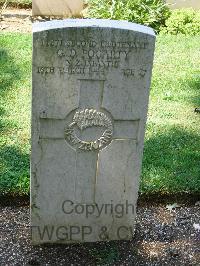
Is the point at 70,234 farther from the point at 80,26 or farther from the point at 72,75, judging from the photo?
the point at 80,26

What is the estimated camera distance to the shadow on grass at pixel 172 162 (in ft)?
15.0

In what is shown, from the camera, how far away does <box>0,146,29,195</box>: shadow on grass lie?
14.5ft

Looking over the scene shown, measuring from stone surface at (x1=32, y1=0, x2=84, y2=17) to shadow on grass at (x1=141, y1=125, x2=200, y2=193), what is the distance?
5450mm

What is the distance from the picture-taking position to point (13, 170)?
4656 mm

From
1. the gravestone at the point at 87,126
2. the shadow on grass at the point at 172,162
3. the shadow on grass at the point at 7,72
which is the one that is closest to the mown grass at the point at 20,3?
the shadow on grass at the point at 7,72

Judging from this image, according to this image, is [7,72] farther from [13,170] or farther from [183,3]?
[183,3]

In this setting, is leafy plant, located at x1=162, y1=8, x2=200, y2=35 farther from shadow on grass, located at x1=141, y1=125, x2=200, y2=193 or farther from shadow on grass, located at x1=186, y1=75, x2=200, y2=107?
shadow on grass, located at x1=141, y1=125, x2=200, y2=193

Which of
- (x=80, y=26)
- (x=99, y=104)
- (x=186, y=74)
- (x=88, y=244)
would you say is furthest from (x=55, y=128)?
(x=186, y=74)

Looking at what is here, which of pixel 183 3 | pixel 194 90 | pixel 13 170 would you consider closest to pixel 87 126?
→ pixel 13 170

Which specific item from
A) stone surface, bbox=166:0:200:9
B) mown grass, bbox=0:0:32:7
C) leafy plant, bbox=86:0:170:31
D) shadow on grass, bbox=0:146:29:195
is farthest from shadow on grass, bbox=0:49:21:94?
stone surface, bbox=166:0:200:9

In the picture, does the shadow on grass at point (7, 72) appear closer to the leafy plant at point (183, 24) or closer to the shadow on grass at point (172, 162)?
the shadow on grass at point (172, 162)

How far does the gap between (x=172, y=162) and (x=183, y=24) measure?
16.6 feet

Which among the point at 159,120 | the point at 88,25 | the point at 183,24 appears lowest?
the point at 159,120

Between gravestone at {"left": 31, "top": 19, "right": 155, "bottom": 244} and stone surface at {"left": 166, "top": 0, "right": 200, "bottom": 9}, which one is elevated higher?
stone surface at {"left": 166, "top": 0, "right": 200, "bottom": 9}
